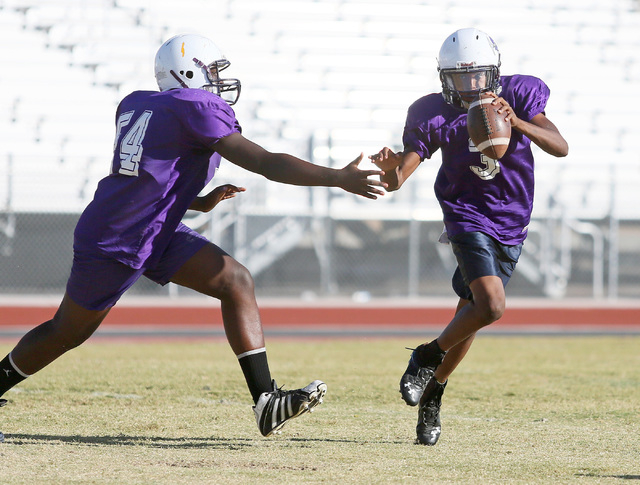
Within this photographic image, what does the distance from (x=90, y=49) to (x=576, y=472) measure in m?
13.1

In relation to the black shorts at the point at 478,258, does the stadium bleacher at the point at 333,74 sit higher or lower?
higher

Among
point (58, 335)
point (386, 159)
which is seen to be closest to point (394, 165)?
point (386, 159)

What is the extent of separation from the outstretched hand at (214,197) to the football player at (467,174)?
711 mm

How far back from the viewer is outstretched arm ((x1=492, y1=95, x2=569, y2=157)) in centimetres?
407

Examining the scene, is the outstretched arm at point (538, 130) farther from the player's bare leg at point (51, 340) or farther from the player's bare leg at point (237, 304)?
the player's bare leg at point (51, 340)

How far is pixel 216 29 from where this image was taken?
15.6 metres

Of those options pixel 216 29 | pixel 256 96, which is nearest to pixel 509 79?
pixel 256 96

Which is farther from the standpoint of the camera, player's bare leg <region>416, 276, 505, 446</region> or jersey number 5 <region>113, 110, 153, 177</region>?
player's bare leg <region>416, 276, 505, 446</region>

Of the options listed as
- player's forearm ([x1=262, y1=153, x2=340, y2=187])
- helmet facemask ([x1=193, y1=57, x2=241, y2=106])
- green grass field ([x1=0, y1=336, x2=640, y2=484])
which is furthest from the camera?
helmet facemask ([x1=193, y1=57, x2=241, y2=106])

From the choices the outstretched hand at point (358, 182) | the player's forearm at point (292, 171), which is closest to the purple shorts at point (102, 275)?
the player's forearm at point (292, 171)

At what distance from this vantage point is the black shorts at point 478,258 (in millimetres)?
4180

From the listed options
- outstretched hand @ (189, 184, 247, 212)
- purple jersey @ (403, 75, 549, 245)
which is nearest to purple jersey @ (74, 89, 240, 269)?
outstretched hand @ (189, 184, 247, 212)

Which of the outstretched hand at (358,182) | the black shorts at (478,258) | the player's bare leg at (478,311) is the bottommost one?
the player's bare leg at (478,311)

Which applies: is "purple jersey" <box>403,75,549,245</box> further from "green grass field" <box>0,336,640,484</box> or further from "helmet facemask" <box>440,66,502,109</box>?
"green grass field" <box>0,336,640,484</box>
